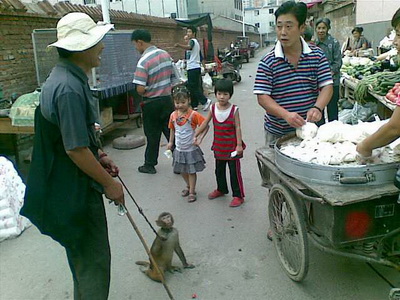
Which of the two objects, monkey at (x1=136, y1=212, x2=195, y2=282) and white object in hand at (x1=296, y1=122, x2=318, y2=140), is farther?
monkey at (x1=136, y1=212, x2=195, y2=282)

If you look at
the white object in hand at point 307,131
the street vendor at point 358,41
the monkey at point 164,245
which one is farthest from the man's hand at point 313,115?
the street vendor at point 358,41

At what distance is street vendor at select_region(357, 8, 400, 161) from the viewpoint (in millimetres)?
2137

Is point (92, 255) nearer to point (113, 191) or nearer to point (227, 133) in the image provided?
point (113, 191)

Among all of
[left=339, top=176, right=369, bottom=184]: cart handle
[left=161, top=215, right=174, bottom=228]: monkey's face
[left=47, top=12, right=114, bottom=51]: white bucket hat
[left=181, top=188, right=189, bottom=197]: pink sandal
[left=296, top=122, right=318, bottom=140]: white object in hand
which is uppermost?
[left=47, top=12, right=114, bottom=51]: white bucket hat

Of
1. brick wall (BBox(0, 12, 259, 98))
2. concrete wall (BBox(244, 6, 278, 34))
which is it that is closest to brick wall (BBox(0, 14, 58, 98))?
brick wall (BBox(0, 12, 259, 98))

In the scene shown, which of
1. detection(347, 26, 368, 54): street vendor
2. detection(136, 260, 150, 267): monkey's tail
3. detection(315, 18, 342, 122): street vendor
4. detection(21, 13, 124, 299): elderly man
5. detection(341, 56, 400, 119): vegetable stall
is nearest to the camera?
detection(21, 13, 124, 299): elderly man

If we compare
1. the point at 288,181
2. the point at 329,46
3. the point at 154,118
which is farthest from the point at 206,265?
the point at 329,46

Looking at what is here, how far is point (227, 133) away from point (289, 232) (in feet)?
5.24

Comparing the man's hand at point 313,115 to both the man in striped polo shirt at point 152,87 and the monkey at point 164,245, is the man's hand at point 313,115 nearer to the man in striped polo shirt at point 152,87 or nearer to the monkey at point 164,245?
the monkey at point 164,245

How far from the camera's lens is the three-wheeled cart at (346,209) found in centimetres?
234

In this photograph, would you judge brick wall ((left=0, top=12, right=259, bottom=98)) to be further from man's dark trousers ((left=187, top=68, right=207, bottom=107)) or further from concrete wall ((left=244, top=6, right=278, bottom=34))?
concrete wall ((left=244, top=6, right=278, bottom=34))

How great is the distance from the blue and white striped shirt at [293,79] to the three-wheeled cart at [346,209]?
649mm

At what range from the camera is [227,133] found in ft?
14.2

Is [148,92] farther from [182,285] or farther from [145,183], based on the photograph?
[182,285]
